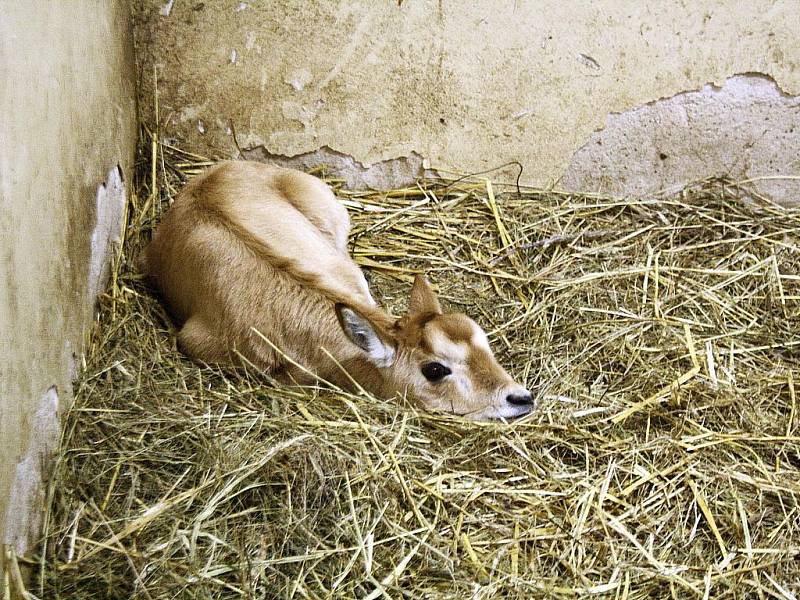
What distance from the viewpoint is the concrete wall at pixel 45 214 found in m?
3.50

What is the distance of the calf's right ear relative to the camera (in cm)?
448

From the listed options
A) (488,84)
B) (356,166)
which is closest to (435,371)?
(356,166)

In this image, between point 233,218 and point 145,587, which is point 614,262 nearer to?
point 233,218

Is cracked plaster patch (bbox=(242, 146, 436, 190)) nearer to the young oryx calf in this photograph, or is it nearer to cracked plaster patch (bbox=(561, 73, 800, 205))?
the young oryx calf

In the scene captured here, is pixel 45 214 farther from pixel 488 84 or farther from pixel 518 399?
pixel 488 84

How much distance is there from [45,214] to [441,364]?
6.24 feet

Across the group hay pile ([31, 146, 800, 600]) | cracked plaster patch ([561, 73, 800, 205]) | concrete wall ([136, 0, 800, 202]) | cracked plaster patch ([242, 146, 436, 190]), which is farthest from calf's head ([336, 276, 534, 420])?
cracked plaster patch ([561, 73, 800, 205])

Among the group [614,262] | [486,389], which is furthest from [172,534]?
[614,262]

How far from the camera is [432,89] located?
6148 millimetres

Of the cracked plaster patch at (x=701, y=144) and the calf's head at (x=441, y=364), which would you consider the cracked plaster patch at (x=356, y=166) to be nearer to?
the cracked plaster patch at (x=701, y=144)

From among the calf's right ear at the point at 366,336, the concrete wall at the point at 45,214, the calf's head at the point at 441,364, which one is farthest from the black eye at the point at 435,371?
the concrete wall at the point at 45,214

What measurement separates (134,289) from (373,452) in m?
1.95

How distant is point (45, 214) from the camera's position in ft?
13.1

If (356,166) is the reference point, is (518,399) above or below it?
below
